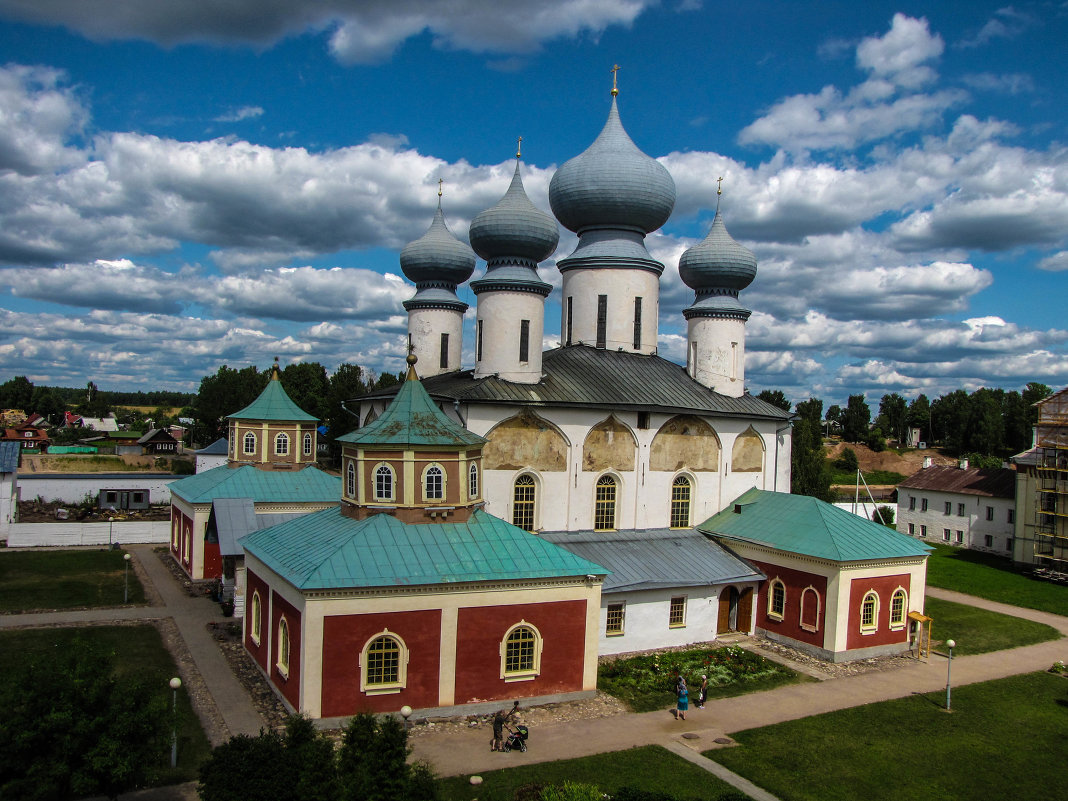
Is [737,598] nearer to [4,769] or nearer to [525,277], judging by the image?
[525,277]

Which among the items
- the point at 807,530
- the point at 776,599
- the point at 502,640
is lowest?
the point at 776,599

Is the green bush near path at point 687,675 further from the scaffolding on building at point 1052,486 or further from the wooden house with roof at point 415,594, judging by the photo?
the scaffolding on building at point 1052,486

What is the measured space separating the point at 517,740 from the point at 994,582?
26.1 m

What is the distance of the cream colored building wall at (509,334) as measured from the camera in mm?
21656

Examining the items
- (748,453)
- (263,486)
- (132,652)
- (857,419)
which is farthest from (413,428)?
(857,419)

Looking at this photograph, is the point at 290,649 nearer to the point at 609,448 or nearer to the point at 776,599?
the point at 609,448

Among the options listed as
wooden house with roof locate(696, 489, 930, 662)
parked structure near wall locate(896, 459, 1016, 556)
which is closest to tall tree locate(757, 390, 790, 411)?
parked structure near wall locate(896, 459, 1016, 556)

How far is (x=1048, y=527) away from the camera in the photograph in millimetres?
32969

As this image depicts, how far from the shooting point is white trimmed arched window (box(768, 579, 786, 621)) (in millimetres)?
21391

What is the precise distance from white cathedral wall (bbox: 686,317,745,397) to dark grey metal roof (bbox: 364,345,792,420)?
17.7 inches

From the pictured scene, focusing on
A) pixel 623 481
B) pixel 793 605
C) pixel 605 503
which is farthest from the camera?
pixel 623 481

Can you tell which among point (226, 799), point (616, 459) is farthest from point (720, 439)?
point (226, 799)

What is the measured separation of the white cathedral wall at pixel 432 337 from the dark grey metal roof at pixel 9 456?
1960 centimetres

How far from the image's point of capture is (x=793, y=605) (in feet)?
68.9
